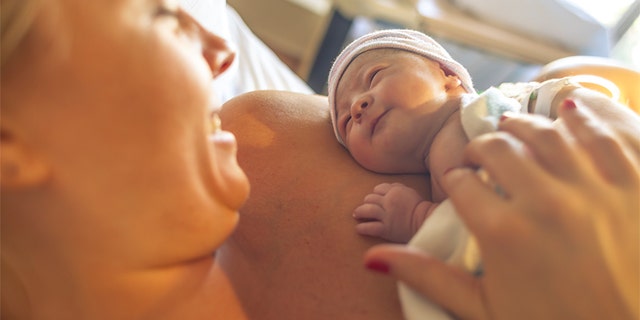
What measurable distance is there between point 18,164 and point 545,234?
1.75 feet

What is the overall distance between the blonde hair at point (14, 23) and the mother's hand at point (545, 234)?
0.42 meters

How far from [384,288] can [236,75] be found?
1.02 meters

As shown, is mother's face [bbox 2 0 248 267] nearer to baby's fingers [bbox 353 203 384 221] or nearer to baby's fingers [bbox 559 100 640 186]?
baby's fingers [bbox 353 203 384 221]

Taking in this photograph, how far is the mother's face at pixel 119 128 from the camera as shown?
508 mm

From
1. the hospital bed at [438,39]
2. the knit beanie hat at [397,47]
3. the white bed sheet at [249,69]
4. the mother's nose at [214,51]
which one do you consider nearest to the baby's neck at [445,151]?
the knit beanie hat at [397,47]

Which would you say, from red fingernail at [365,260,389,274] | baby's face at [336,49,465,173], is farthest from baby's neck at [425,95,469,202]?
red fingernail at [365,260,389,274]

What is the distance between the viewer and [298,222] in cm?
86

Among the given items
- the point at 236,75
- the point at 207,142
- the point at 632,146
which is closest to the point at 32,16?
the point at 207,142

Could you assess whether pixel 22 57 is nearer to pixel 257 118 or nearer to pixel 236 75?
pixel 257 118

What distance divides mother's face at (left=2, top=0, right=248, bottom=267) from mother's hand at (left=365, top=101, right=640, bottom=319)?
238 millimetres

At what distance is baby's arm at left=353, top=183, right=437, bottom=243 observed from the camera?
792 millimetres

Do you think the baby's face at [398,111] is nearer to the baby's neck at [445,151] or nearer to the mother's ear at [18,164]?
the baby's neck at [445,151]

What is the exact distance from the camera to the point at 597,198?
52cm

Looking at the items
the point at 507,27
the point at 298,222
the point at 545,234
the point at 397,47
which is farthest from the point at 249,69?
the point at 545,234
